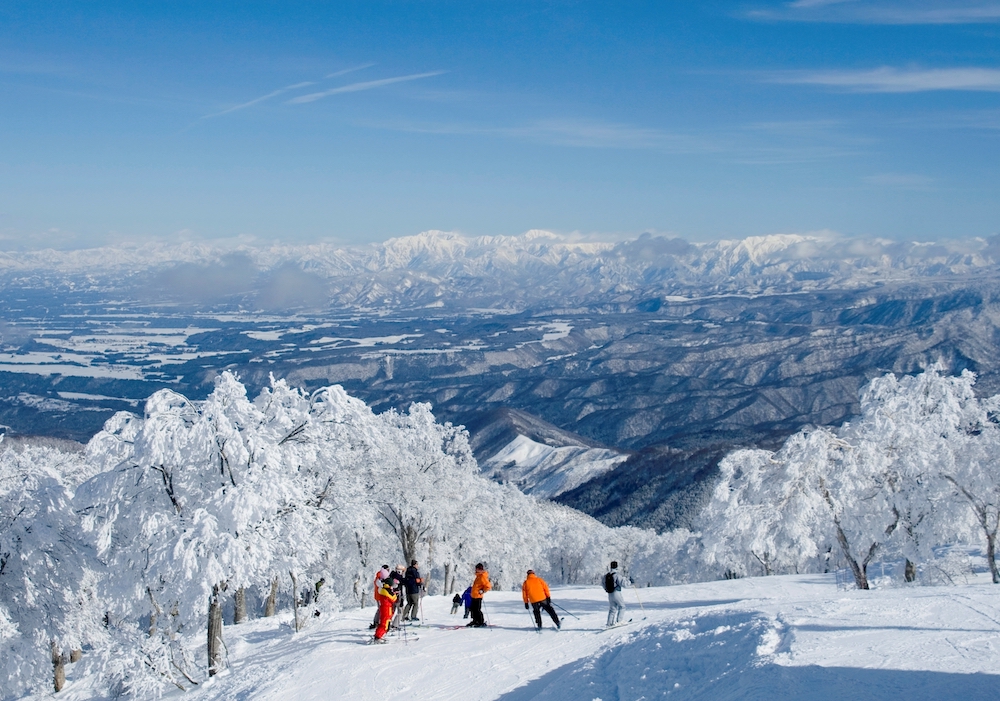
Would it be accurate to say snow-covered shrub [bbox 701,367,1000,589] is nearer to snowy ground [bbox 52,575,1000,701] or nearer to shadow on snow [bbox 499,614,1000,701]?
snowy ground [bbox 52,575,1000,701]

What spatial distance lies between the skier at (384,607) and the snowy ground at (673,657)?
462 millimetres

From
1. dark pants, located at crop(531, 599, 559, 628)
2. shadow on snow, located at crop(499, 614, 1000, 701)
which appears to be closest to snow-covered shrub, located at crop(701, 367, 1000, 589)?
dark pants, located at crop(531, 599, 559, 628)

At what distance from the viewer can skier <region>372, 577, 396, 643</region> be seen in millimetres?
20703

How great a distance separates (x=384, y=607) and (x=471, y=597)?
2.68 m

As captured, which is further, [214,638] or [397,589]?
[214,638]

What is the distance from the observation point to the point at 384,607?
20781 mm

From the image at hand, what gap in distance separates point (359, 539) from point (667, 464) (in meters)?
151

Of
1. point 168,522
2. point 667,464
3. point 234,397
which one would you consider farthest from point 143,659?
point 667,464

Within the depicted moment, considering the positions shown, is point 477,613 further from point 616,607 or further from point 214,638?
point 214,638

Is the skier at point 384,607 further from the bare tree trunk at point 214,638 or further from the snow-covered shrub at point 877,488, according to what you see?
the snow-covered shrub at point 877,488

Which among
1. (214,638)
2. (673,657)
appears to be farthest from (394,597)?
(673,657)

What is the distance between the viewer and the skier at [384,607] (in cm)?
2070

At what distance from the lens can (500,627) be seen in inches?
869

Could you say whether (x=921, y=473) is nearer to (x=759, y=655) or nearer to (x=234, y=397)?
(x=759, y=655)
